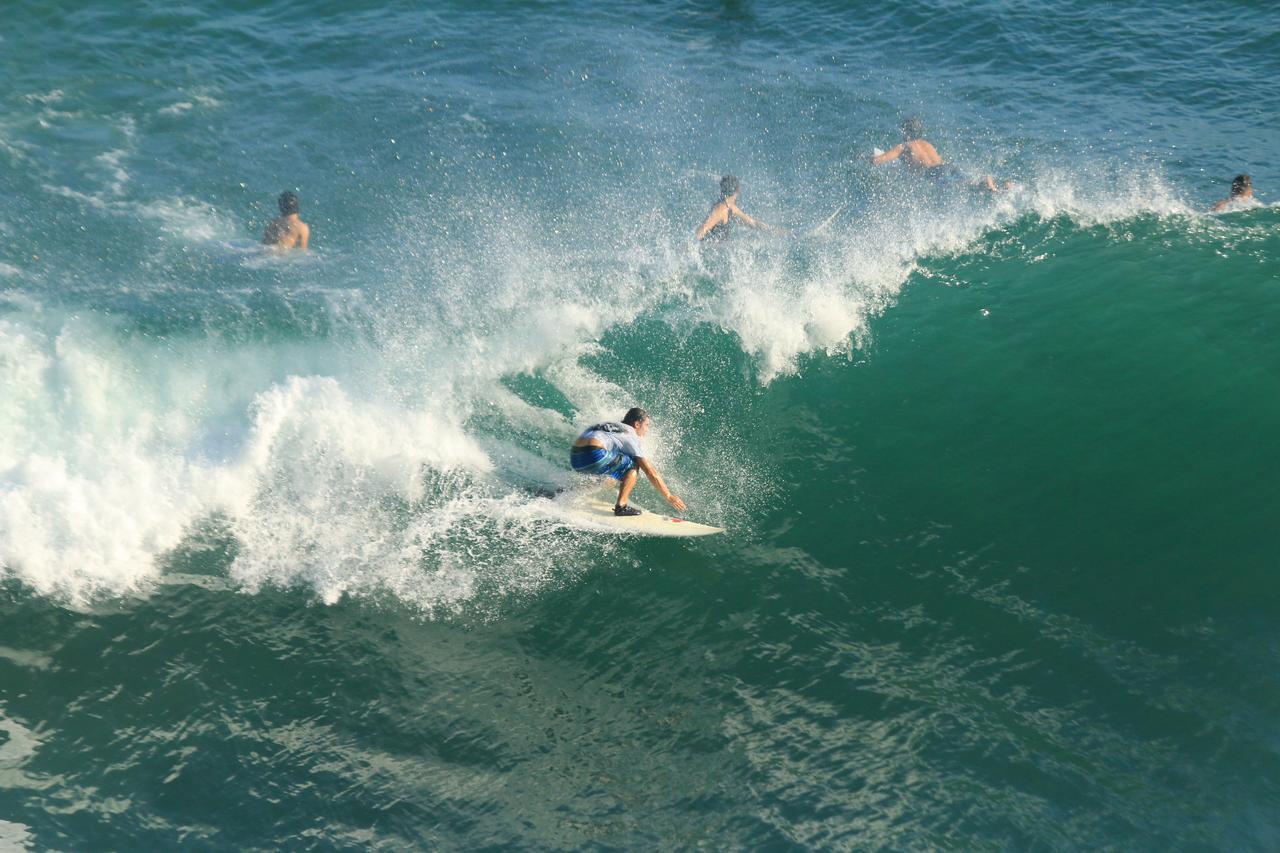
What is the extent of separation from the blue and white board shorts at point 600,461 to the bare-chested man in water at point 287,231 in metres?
7.18

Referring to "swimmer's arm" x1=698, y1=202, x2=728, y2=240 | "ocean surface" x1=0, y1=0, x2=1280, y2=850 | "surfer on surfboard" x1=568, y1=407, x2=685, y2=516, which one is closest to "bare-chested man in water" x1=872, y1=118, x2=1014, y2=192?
"ocean surface" x1=0, y1=0, x2=1280, y2=850

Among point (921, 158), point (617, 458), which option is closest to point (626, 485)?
point (617, 458)

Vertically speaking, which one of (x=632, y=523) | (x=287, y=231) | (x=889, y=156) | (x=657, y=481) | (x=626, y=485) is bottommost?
(x=632, y=523)

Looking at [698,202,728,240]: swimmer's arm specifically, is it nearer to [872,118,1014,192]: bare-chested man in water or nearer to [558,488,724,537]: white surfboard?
[872,118,1014,192]: bare-chested man in water

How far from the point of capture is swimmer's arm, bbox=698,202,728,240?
15758mm

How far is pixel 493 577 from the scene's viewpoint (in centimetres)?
1034

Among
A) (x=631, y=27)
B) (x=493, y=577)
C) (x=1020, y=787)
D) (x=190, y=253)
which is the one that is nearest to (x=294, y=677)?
(x=493, y=577)

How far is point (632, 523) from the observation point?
10.8 metres

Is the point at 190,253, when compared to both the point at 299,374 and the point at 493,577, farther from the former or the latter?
the point at 493,577

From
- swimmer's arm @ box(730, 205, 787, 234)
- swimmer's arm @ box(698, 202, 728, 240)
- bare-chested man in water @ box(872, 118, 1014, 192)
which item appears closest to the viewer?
swimmer's arm @ box(698, 202, 728, 240)

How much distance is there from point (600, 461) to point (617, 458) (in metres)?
0.17

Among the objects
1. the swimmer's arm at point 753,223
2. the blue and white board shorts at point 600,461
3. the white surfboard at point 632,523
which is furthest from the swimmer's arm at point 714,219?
the white surfboard at point 632,523

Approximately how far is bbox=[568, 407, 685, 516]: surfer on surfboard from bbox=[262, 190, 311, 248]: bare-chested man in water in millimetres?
7185

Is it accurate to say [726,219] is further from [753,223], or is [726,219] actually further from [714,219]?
[753,223]
